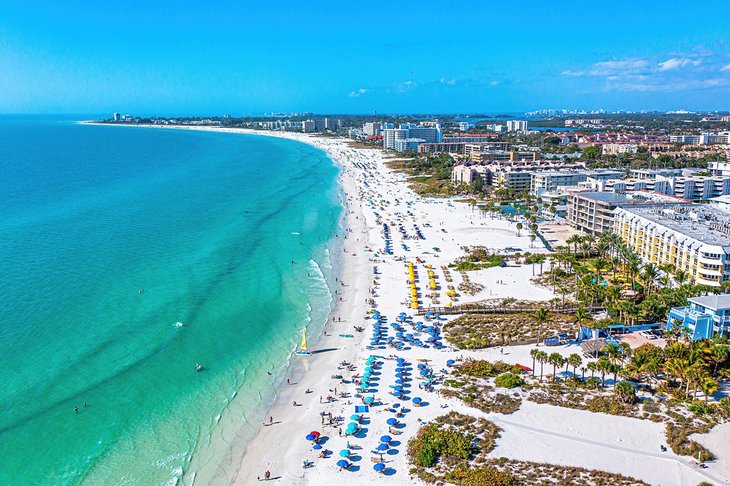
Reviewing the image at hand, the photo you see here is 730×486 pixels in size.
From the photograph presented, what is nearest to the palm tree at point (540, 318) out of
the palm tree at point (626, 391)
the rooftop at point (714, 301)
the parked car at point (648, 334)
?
the parked car at point (648, 334)

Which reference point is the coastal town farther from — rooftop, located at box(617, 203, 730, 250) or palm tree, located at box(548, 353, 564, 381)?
rooftop, located at box(617, 203, 730, 250)

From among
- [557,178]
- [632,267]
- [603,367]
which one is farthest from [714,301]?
[557,178]

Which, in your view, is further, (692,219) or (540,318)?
(692,219)

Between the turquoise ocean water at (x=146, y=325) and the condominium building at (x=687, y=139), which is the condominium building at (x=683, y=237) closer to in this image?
the turquoise ocean water at (x=146, y=325)

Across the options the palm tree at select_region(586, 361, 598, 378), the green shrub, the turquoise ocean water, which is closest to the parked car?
the palm tree at select_region(586, 361, 598, 378)

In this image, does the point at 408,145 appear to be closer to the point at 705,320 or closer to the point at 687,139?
the point at 687,139

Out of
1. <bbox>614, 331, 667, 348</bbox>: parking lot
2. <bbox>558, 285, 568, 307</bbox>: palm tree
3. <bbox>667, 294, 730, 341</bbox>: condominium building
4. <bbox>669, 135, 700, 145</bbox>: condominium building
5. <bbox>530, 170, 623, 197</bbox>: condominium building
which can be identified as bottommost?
<bbox>614, 331, 667, 348</bbox>: parking lot

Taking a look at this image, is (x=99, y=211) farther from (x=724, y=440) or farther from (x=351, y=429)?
(x=724, y=440)
